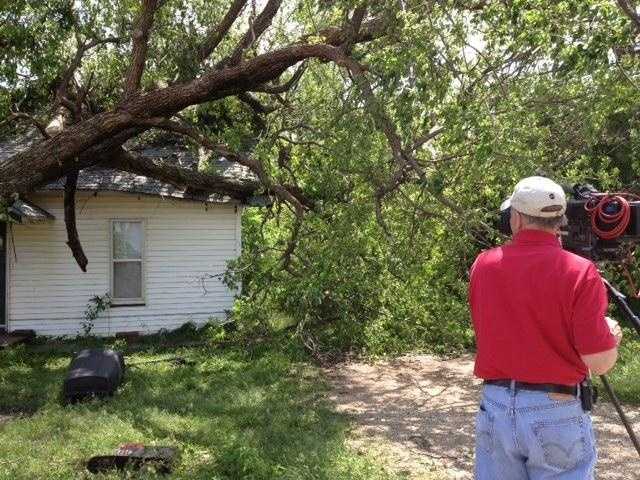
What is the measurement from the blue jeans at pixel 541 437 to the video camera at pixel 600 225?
0.87m

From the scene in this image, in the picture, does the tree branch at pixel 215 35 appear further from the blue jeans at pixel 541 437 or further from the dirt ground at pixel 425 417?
the blue jeans at pixel 541 437

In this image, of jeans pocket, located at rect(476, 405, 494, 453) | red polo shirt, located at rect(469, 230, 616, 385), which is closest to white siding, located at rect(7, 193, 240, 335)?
jeans pocket, located at rect(476, 405, 494, 453)

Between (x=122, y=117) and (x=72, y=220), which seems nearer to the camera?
(x=122, y=117)

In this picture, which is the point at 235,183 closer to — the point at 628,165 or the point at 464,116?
the point at 464,116

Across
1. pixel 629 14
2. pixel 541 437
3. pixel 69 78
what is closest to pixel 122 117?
pixel 69 78

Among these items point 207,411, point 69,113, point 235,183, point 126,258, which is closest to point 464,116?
point 207,411

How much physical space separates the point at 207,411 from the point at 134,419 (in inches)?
34.4

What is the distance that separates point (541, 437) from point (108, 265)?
11496mm

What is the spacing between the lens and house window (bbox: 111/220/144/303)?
13156mm

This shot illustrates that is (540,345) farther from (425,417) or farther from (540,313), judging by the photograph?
(425,417)

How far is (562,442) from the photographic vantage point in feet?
8.75

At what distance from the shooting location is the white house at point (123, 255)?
12.6 metres

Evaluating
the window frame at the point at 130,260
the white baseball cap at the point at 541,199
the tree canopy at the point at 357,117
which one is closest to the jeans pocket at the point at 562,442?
the white baseball cap at the point at 541,199

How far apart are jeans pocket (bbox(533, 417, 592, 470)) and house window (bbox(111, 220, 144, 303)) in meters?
11.3
